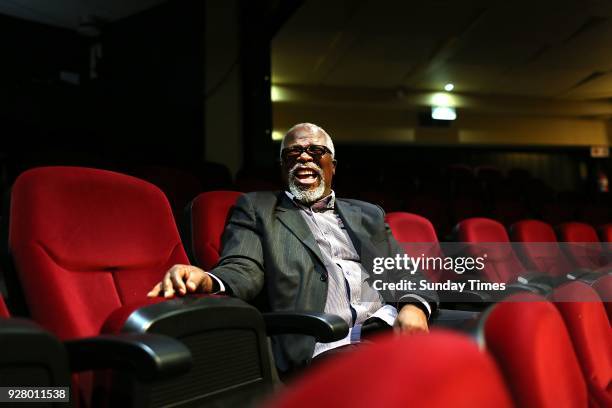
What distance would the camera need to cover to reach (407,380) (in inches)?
4.7

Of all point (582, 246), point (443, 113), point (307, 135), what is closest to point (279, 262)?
point (307, 135)

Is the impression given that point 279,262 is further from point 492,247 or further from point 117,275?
point 492,247

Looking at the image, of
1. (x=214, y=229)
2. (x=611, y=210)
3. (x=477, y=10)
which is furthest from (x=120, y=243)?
(x=611, y=210)

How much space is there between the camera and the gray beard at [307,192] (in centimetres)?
90

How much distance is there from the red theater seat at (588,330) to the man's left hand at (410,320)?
6.8 inches

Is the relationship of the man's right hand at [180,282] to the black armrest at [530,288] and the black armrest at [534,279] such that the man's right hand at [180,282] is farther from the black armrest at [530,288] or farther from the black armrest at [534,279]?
Answer: the black armrest at [534,279]

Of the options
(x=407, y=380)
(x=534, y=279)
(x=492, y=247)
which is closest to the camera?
(x=407, y=380)

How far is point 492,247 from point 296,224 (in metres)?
0.91

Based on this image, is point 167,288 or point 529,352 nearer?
point 529,352

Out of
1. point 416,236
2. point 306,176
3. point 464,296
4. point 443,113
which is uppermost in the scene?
point 443,113

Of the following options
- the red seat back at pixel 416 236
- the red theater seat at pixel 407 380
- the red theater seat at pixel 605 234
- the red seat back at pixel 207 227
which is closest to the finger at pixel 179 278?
the red seat back at pixel 207 227

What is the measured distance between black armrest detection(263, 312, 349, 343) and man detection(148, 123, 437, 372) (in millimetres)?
110

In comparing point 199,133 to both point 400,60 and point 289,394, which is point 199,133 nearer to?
point 400,60

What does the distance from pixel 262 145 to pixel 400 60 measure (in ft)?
4.57
